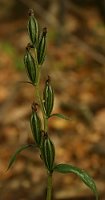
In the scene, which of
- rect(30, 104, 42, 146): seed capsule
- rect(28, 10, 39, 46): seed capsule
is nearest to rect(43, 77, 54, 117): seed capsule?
rect(30, 104, 42, 146): seed capsule

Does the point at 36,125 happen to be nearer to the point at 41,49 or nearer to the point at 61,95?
the point at 41,49

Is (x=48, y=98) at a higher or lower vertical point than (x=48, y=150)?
higher

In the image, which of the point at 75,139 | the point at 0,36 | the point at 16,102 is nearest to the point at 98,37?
the point at 0,36

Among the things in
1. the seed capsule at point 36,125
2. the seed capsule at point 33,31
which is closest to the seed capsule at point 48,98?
the seed capsule at point 36,125

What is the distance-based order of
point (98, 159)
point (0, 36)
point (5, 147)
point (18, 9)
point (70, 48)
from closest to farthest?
point (98, 159), point (5, 147), point (70, 48), point (0, 36), point (18, 9)

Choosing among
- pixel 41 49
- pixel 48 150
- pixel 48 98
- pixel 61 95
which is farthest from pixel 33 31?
pixel 61 95

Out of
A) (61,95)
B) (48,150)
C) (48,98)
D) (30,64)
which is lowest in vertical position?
(61,95)

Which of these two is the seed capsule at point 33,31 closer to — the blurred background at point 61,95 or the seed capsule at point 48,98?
the seed capsule at point 48,98

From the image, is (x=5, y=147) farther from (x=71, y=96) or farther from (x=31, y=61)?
(x=31, y=61)
